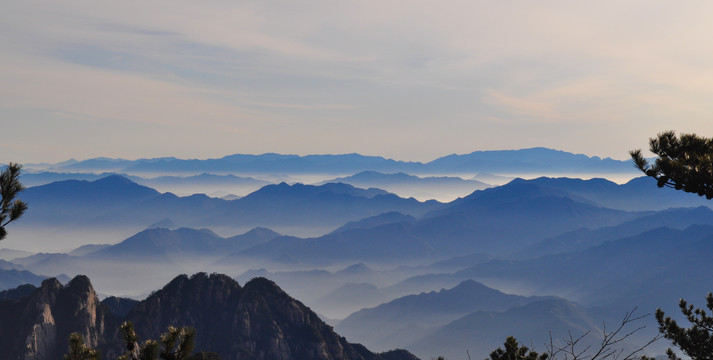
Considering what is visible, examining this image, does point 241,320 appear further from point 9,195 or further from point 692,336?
point 9,195

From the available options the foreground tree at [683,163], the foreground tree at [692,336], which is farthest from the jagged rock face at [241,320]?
the foreground tree at [683,163]

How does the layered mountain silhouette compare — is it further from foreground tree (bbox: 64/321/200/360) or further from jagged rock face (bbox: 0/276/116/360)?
foreground tree (bbox: 64/321/200/360)

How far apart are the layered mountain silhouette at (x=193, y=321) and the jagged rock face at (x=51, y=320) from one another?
0.18m

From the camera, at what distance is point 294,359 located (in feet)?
503

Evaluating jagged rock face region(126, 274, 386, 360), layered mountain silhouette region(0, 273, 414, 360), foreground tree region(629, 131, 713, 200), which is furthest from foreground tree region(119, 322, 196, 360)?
jagged rock face region(126, 274, 386, 360)

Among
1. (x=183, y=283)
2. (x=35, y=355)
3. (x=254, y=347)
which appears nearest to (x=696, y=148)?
(x=35, y=355)

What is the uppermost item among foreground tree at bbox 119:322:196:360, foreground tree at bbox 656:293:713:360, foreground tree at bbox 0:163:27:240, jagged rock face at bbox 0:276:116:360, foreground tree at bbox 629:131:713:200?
jagged rock face at bbox 0:276:116:360

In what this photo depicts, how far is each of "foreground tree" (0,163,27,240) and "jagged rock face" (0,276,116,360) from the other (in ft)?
352

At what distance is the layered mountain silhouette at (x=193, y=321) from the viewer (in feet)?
413

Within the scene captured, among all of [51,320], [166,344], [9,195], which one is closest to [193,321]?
[51,320]

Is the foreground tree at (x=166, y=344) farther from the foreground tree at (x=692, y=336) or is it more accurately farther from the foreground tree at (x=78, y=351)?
the foreground tree at (x=692, y=336)

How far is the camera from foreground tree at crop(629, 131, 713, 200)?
24.9 m

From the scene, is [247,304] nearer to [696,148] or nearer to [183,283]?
[183,283]

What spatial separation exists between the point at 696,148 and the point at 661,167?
195 centimetres
